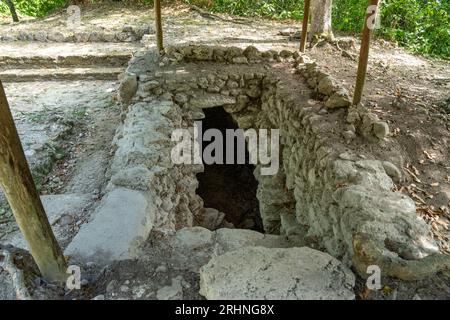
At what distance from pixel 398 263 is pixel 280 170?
3009mm

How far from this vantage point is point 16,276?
225 cm

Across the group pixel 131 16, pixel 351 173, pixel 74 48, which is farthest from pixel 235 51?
pixel 131 16

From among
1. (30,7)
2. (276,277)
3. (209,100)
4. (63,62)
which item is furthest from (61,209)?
(30,7)

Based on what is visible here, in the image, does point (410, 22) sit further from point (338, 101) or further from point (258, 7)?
point (338, 101)

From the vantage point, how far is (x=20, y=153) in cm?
188

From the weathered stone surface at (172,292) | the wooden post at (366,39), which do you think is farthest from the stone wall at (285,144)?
the weathered stone surface at (172,292)

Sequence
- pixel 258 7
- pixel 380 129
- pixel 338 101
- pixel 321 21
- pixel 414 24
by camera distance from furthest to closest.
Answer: pixel 258 7, pixel 414 24, pixel 321 21, pixel 338 101, pixel 380 129

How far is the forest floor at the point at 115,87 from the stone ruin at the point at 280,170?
14.4 inches

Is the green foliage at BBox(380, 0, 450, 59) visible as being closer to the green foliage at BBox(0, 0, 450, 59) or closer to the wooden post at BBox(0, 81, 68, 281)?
the green foliage at BBox(0, 0, 450, 59)

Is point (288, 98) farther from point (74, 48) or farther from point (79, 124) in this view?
point (74, 48)

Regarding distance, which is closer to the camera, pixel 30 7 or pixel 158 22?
pixel 158 22

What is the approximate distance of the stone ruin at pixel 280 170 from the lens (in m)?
2.45

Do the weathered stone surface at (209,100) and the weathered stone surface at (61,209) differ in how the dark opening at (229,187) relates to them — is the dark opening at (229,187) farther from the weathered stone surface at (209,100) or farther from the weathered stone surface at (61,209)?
the weathered stone surface at (61,209)

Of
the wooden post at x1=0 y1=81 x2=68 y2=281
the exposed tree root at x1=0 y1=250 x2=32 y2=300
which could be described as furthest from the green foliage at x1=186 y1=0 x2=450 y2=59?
the exposed tree root at x1=0 y1=250 x2=32 y2=300
